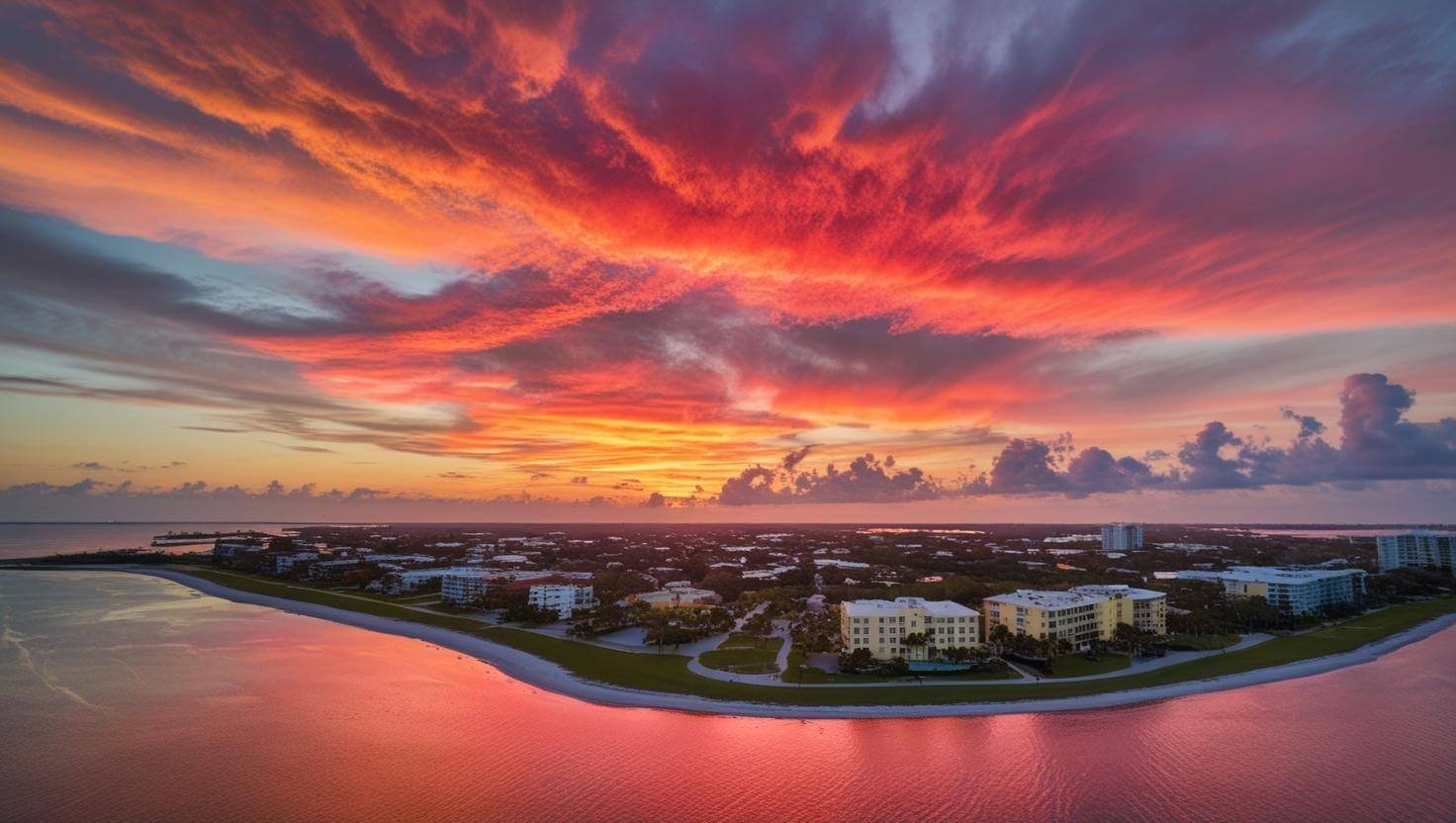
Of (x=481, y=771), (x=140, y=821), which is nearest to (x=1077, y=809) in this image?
(x=481, y=771)

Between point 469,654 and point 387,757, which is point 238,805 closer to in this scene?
point 387,757

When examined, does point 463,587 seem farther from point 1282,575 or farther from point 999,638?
point 1282,575

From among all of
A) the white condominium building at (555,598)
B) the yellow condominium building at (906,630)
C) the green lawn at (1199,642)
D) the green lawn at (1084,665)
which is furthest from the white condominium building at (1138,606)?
the white condominium building at (555,598)

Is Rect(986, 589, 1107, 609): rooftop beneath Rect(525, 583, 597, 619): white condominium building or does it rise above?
above

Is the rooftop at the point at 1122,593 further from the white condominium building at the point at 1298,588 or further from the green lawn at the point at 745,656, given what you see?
the green lawn at the point at 745,656

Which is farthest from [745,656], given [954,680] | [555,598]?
[555,598]

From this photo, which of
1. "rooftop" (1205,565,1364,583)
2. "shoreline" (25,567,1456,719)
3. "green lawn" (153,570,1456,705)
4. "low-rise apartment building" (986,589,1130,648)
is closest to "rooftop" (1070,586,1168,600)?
"low-rise apartment building" (986,589,1130,648)

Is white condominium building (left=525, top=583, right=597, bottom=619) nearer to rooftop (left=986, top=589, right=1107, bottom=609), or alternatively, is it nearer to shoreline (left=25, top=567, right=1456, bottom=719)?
shoreline (left=25, top=567, right=1456, bottom=719)
